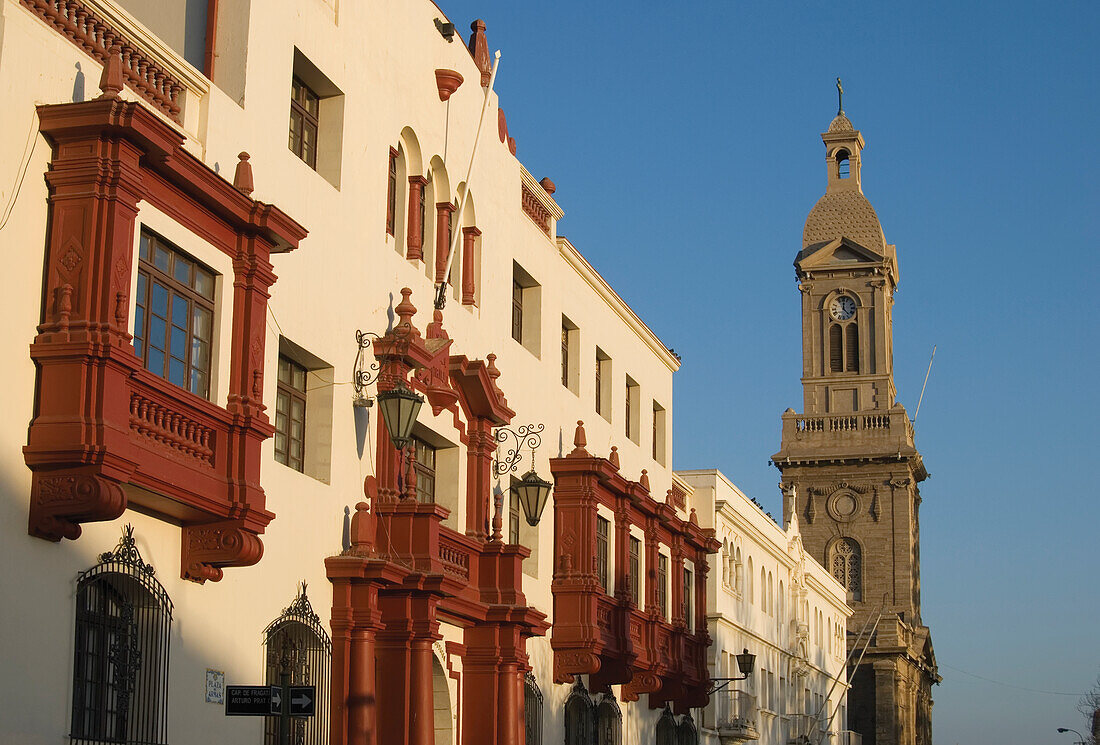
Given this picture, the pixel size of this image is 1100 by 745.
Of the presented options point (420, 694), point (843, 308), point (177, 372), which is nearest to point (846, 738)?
point (843, 308)

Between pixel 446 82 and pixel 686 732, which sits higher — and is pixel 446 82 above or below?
above

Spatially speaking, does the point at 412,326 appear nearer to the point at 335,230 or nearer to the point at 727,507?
the point at 335,230

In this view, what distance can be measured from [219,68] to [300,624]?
656 centimetres

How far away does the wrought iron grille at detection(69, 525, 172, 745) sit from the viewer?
1523cm

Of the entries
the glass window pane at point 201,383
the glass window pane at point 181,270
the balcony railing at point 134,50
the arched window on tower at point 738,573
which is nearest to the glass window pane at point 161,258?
the glass window pane at point 181,270

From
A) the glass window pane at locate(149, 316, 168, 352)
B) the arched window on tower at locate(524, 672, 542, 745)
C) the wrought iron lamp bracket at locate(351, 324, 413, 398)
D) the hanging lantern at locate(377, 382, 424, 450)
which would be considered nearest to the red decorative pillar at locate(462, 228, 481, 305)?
the wrought iron lamp bracket at locate(351, 324, 413, 398)

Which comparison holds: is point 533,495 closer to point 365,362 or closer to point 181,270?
point 365,362

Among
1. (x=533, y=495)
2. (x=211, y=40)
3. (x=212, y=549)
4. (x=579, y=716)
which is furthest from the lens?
(x=579, y=716)

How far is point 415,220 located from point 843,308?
71726mm

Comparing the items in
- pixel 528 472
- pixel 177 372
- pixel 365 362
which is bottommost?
pixel 177 372

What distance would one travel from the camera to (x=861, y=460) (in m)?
88.7

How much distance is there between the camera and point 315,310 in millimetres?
20125

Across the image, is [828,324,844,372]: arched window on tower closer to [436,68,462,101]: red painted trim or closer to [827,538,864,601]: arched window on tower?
[827,538,864,601]: arched window on tower

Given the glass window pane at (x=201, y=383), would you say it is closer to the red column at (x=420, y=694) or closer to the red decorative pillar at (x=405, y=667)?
the red decorative pillar at (x=405, y=667)
